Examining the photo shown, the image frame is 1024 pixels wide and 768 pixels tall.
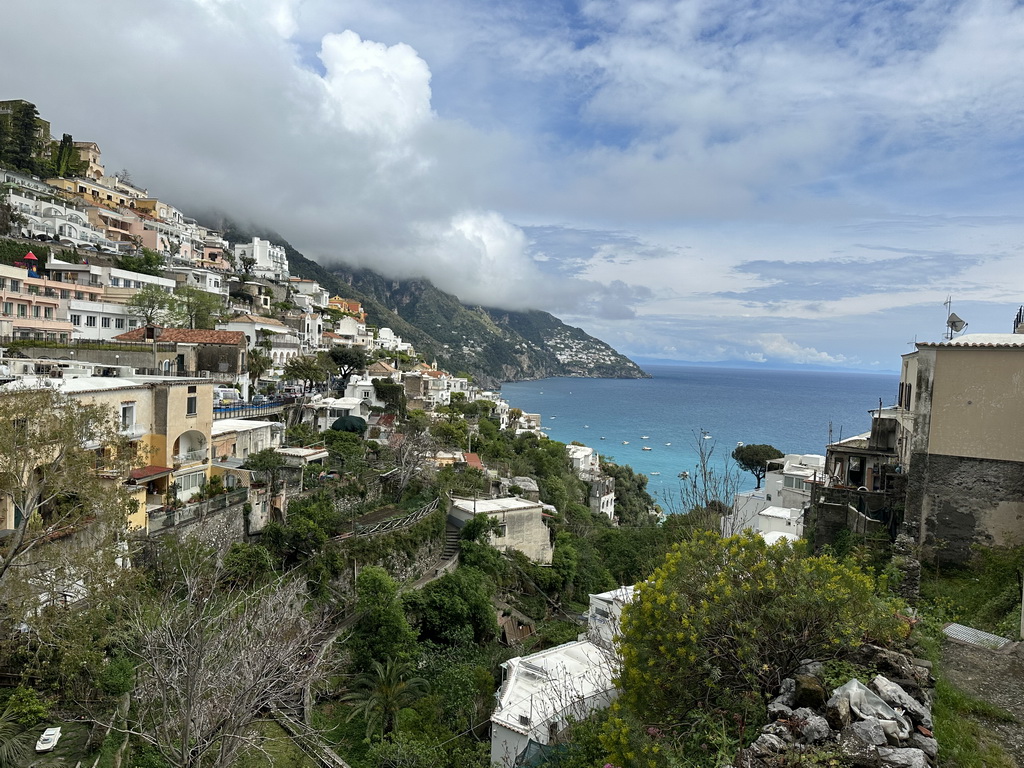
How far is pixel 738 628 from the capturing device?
22.3ft

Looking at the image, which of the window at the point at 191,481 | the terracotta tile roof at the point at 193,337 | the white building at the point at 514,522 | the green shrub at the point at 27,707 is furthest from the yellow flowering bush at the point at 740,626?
the terracotta tile roof at the point at 193,337

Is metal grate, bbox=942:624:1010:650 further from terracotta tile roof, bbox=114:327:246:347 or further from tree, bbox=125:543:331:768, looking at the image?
terracotta tile roof, bbox=114:327:246:347

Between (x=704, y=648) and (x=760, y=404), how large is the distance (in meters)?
171

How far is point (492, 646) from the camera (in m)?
18.5

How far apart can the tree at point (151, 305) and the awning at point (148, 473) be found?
24021mm

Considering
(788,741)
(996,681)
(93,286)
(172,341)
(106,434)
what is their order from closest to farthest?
(788,741) < (996,681) < (106,434) < (172,341) < (93,286)

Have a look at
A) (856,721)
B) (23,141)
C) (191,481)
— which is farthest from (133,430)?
(23,141)

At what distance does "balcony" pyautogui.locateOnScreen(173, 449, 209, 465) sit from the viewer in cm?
1936

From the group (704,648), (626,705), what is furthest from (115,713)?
(704,648)

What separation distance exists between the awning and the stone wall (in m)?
19.8

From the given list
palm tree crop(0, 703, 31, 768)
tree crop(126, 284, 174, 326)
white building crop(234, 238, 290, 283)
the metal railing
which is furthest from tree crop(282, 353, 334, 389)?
white building crop(234, 238, 290, 283)

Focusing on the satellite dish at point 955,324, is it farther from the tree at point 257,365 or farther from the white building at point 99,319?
the white building at point 99,319

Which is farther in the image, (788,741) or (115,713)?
(115,713)

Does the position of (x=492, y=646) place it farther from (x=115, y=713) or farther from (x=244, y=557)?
(x=115, y=713)
